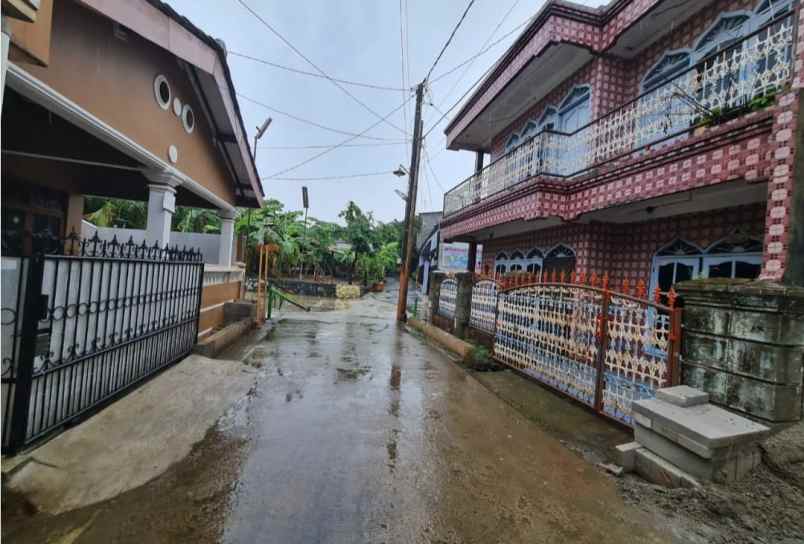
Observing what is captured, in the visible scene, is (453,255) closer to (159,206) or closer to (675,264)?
(675,264)

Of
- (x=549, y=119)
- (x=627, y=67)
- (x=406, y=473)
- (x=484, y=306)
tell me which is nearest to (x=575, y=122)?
(x=549, y=119)

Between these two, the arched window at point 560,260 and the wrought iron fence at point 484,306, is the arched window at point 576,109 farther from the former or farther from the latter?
the wrought iron fence at point 484,306

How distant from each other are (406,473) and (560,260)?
291 inches

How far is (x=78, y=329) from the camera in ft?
11.1

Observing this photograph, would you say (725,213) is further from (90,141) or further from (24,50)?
(90,141)

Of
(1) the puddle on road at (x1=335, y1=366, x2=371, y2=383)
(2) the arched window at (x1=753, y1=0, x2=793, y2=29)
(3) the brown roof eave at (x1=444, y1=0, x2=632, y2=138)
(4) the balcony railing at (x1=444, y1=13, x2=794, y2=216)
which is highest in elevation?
(3) the brown roof eave at (x1=444, y1=0, x2=632, y2=138)

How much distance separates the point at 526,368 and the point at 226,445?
176 inches

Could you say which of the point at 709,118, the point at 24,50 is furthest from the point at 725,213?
the point at 24,50

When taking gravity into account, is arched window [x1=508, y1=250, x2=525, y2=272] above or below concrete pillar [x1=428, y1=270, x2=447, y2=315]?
above

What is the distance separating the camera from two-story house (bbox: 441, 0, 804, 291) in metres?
4.22

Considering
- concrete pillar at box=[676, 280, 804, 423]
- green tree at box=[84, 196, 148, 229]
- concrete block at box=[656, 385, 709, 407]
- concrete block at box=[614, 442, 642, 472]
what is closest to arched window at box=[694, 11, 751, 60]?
concrete pillar at box=[676, 280, 804, 423]

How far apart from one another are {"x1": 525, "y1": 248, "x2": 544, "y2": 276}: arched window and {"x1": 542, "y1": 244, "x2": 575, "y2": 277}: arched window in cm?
25

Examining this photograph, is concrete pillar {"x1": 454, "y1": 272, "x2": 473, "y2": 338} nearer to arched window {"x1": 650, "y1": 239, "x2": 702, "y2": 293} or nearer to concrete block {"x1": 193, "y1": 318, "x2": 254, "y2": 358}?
arched window {"x1": 650, "y1": 239, "x2": 702, "y2": 293}

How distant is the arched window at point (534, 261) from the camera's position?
392 inches
